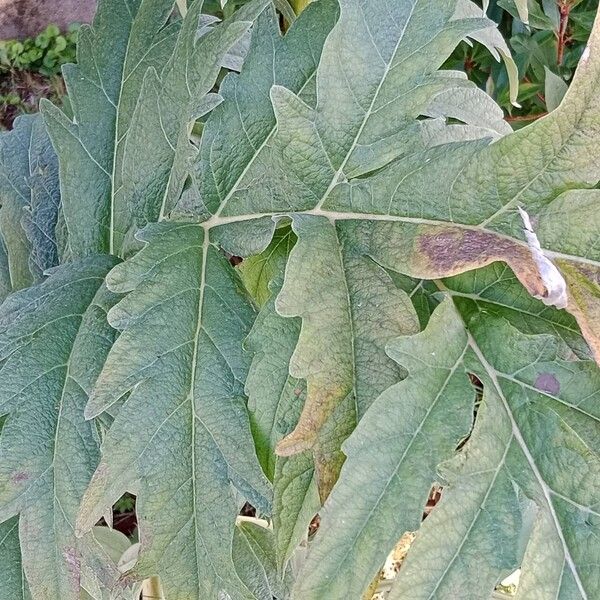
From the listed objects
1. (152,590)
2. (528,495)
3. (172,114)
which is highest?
(172,114)

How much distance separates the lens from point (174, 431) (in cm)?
52

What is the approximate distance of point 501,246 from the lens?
0.43 meters

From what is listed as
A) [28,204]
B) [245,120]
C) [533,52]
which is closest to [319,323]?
[245,120]

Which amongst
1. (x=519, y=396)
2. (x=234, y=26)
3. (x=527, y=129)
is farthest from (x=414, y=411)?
(x=234, y=26)

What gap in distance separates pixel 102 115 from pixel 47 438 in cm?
30

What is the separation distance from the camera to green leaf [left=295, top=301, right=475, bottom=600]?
420 millimetres

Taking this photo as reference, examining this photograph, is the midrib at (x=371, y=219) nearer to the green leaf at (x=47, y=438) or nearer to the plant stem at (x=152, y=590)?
the green leaf at (x=47, y=438)

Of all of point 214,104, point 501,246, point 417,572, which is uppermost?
point 214,104

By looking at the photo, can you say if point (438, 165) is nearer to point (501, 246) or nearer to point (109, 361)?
point (501, 246)

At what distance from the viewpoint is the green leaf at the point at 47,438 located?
0.58m

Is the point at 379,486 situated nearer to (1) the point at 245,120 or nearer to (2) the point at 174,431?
(2) the point at 174,431

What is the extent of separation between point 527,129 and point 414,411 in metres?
0.18

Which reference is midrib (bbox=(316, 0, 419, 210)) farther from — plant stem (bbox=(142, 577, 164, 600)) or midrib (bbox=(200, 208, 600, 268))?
plant stem (bbox=(142, 577, 164, 600))

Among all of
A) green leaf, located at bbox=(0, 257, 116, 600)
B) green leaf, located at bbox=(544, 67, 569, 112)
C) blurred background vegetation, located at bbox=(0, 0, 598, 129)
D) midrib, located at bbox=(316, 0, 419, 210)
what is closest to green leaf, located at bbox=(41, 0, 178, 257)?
green leaf, located at bbox=(0, 257, 116, 600)
